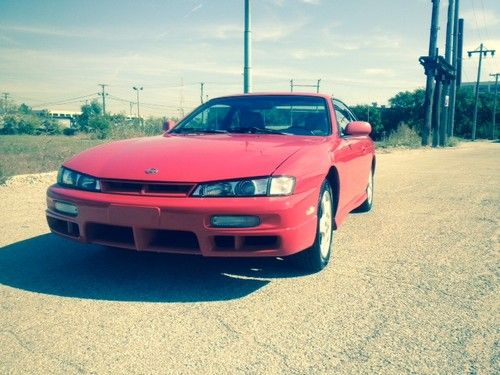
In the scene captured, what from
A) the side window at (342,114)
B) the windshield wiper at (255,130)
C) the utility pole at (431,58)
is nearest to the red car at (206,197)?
the windshield wiper at (255,130)

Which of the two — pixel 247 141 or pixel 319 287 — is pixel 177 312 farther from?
pixel 247 141

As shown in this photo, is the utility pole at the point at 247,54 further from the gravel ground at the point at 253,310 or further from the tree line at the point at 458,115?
the tree line at the point at 458,115

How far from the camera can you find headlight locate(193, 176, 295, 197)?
2.89m

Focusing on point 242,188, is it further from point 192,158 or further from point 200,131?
point 200,131

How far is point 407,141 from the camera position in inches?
909

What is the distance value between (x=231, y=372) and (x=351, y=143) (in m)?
2.95

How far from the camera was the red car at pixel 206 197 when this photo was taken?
283cm

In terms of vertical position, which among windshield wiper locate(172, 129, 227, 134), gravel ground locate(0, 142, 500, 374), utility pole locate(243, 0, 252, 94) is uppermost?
utility pole locate(243, 0, 252, 94)

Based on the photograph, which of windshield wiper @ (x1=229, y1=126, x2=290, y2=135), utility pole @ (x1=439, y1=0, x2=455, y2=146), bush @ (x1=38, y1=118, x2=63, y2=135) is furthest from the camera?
bush @ (x1=38, y1=118, x2=63, y2=135)

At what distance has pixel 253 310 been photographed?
276cm

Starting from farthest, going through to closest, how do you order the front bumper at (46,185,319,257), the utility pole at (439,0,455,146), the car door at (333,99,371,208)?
the utility pole at (439,0,455,146), the car door at (333,99,371,208), the front bumper at (46,185,319,257)

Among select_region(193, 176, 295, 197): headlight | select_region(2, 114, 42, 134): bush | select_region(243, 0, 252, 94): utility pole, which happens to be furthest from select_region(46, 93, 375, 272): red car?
select_region(2, 114, 42, 134): bush

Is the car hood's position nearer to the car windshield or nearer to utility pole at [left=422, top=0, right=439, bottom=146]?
the car windshield

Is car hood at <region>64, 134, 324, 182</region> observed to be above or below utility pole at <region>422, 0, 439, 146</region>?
below
